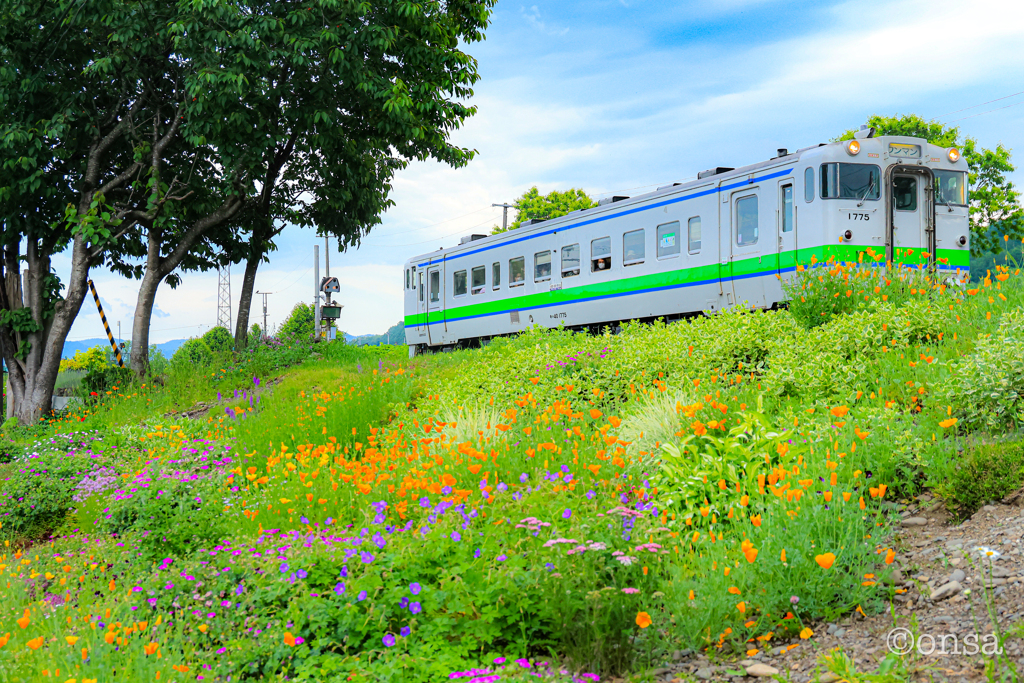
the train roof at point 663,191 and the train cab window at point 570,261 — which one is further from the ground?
the train roof at point 663,191

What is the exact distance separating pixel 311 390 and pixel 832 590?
348 inches

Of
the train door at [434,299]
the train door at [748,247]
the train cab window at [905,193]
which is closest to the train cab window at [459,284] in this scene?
the train door at [434,299]

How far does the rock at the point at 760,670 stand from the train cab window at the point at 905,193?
1069 centimetres

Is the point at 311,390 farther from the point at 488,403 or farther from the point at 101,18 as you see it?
the point at 101,18

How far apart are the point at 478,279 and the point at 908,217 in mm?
10707

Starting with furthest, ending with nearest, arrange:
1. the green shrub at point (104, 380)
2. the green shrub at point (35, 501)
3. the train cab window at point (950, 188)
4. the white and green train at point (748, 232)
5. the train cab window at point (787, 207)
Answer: the green shrub at point (104, 380)
the train cab window at point (950, 188)
the train cab window at point (787, 207)
the white and green train at point (748, 232)
the green shrub at point (35, 501)

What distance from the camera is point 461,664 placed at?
3.46 metres

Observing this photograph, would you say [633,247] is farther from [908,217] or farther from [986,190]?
Answer: [986,190]

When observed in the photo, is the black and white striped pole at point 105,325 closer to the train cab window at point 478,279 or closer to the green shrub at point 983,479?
the train cab window at point 478,279

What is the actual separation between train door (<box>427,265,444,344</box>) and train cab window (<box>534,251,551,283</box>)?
496cm

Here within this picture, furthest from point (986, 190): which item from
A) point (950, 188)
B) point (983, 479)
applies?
point (983, 479)

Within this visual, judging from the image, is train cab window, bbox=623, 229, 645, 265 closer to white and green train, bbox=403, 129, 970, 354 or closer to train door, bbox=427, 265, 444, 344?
white and green train, bbox=403, 129, 970, 354

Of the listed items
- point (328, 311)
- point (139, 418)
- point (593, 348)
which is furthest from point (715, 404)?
point (328, 311)

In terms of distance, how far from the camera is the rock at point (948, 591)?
142 inches
